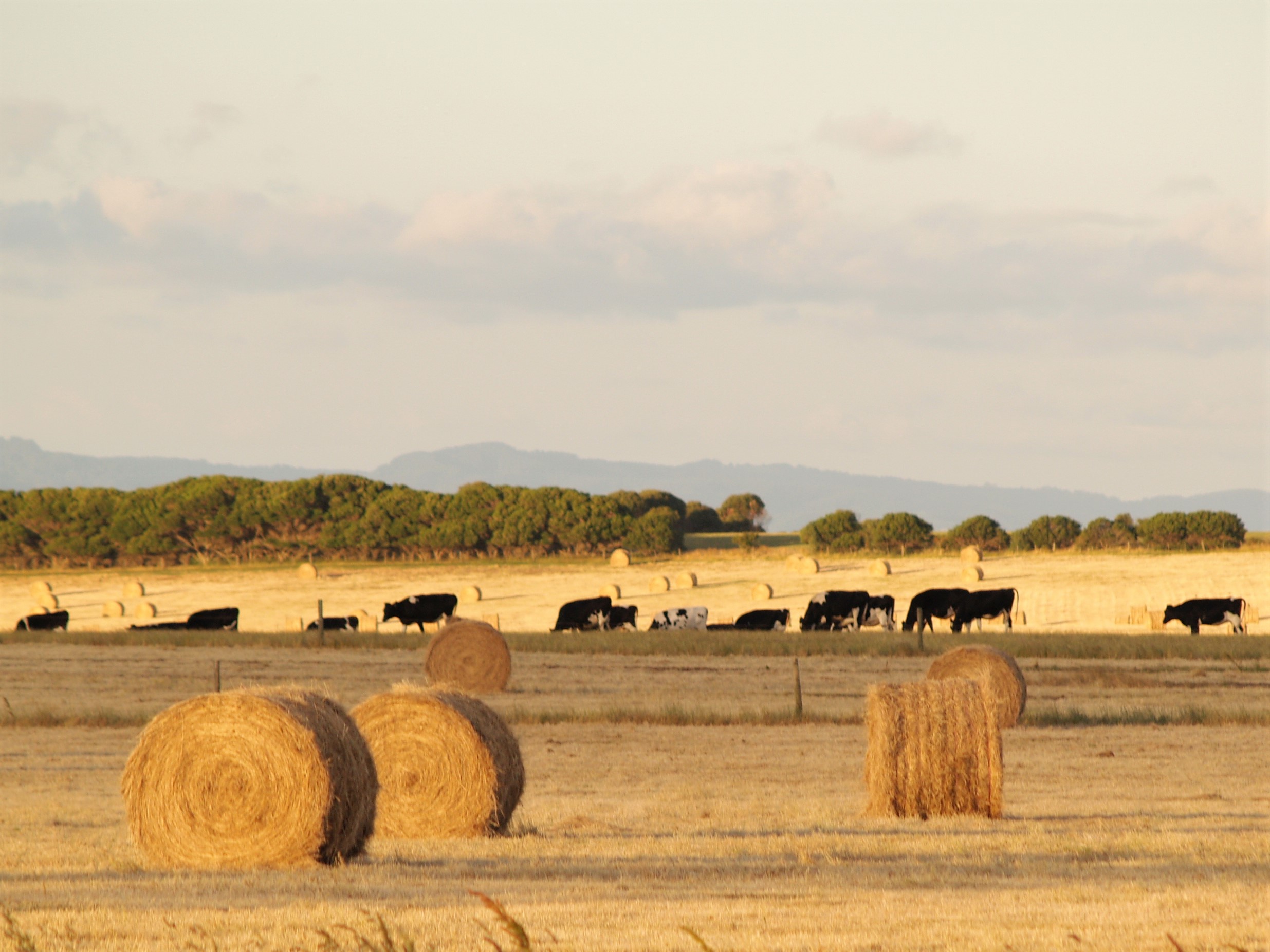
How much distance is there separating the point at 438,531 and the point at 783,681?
57361 millimetres

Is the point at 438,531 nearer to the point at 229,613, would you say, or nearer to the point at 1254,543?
the point at 229,613

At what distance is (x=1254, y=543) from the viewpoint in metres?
75.9

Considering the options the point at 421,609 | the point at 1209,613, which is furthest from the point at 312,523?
the point at 1209,613

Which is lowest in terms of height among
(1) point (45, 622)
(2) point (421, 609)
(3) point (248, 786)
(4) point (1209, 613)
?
(4) point (1209, 613)

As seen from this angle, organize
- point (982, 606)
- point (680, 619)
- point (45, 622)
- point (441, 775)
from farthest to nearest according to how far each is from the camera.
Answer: point (45, 622)
point (680, 619)
point (982, 606)
point (441, 775)

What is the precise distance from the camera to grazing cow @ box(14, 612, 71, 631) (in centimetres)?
6131

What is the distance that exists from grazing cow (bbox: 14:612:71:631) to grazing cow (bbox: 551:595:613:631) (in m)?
20.8

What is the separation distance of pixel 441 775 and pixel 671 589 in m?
56.6

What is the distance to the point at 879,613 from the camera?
55156 mm

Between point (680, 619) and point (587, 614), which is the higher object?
point (587, 614)

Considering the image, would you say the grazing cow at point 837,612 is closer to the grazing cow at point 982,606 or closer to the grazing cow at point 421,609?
the grazing cow at point 982,606

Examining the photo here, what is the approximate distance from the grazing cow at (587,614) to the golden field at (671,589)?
7.10 m

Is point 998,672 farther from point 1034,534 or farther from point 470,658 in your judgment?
point 1034,534

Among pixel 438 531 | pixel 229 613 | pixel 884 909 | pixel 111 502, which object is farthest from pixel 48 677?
pixel 111 502
